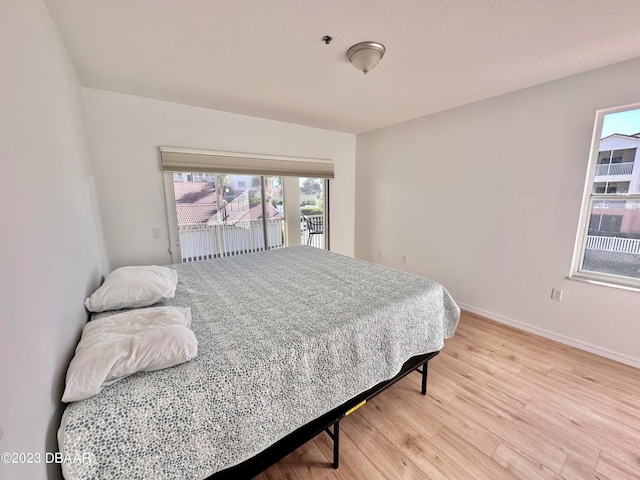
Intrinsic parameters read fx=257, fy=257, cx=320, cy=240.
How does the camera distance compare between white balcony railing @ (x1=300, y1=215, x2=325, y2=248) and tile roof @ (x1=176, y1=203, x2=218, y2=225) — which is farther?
white balcony railing @ (x1=300, y1=215, x2=325, y2=248)

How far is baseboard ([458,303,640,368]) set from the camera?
86.8 inches

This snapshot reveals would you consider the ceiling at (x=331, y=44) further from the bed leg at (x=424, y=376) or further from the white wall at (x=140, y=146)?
the bed leg at (x=424, y=376)

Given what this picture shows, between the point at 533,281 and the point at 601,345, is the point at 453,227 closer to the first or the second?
the point at 533,281

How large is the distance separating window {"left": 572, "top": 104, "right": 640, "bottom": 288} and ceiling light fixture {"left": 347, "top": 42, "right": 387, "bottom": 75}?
204 centimetres

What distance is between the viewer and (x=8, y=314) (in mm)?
658

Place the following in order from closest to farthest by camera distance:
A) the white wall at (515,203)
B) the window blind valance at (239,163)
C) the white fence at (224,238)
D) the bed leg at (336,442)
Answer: the bed leg at (336,442) < the white wall at (515,203) < the window blind valance at (239,163) < the white fence at (224,238)

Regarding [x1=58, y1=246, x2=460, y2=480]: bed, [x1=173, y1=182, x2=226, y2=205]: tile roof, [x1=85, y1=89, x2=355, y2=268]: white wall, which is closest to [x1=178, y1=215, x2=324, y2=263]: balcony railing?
[x1=173, y1=182, x2=226, y2=205]: tile roof

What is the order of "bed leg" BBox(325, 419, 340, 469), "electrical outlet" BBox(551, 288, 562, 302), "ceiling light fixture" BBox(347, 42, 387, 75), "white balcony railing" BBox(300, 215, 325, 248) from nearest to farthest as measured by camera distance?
"bed leg" BBox(325, 419, 340, 469)
"ceiling light fixture" BBox(347, 42, 387, 75)
"electrical outlet" BBox(551, 288, 562, 302)
"white balcony railing" BBox(300, 215, 325, 248)

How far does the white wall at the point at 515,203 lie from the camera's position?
225 cm

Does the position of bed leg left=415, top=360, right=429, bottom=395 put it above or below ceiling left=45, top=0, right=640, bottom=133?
below

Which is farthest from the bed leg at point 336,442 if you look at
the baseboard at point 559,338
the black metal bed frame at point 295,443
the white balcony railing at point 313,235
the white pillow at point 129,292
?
the white balcony railing at point 313,235

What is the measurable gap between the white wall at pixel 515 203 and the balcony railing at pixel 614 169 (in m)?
0.16

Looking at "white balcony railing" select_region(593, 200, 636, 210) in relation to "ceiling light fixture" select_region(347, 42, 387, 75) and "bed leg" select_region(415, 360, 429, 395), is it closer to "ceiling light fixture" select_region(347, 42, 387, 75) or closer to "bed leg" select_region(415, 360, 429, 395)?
"bed leg" select_region(415, 360, 429, 395)

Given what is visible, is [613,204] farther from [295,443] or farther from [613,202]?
[295,443]
